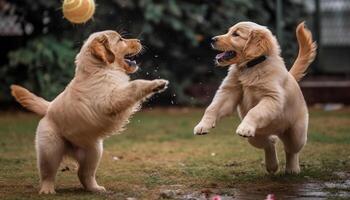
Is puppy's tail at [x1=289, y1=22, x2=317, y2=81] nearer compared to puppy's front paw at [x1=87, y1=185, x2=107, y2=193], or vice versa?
puppy's front paw at [x1=87, y1=185, x2=107, y2=193]

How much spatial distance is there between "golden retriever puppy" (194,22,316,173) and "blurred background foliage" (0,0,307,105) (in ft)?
16.1

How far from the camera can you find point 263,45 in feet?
19.9

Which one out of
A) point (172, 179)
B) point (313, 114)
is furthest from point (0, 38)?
point (172, 179)

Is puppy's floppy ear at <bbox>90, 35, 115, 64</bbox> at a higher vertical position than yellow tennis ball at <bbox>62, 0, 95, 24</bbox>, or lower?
lower

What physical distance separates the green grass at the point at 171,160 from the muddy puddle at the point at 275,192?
12cm

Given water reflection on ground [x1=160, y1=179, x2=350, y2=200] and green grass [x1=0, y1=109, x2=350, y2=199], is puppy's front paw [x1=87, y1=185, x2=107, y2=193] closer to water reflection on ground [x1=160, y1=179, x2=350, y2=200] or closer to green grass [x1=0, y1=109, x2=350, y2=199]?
green grass [x1=0, y1=109, x2=350, y2=199]

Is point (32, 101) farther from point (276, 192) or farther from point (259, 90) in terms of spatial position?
point (276, 192)

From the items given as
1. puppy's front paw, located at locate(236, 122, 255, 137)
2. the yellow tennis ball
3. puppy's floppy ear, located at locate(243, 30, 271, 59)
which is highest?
the yellow tennis ball

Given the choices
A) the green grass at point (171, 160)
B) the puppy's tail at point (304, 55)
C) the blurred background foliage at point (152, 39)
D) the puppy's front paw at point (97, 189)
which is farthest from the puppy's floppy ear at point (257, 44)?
the blurred background foliage at point (152, 39)

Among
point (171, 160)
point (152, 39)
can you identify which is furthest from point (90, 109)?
point (152, 39)

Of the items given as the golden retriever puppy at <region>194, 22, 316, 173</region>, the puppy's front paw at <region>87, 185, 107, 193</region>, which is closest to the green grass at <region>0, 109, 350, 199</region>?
the puppy's front paw at <region>87, 185, 107, 193</region>

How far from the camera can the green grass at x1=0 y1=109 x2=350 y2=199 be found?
20.0ft

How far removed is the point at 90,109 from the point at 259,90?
1.37 metres

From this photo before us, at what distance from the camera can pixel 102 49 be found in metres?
5.75
